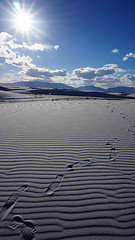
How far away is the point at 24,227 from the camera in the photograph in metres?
2.13

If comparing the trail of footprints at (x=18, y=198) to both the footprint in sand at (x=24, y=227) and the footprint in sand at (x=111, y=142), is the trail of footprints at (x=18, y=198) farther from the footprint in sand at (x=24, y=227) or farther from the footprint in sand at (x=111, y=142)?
the footprint in sand at (x=111, y=142)

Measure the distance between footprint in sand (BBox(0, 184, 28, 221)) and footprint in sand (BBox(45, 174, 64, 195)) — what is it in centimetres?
50

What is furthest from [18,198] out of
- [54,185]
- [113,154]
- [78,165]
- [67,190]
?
[113,154]

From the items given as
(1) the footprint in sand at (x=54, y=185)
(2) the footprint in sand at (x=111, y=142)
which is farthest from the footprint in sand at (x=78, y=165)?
(2) the footprint in sand at (x=111, y=142)

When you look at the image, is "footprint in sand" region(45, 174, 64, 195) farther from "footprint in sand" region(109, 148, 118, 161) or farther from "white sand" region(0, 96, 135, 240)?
"footprint in sand" region(109, 148, 118, 161)

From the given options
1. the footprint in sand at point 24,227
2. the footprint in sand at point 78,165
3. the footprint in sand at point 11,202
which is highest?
the footprint in sand at point 78,165

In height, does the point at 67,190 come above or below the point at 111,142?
below

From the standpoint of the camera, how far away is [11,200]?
257cm

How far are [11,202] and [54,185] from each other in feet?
2.88

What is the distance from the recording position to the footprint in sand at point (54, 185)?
2.78 meters

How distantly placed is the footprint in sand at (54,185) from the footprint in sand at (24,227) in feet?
2.09

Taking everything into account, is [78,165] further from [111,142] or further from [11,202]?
[111,142]

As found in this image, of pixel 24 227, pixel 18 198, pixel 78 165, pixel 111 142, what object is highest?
pixel 111 142

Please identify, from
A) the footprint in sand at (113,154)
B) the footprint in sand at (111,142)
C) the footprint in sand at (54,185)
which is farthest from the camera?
the footprint in sand at (111,142)
